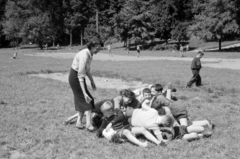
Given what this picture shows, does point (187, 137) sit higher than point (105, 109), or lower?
lower

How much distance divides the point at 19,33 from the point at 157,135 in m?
57.9

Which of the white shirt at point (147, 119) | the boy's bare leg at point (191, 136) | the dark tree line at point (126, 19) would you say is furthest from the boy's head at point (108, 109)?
the dark tree line at point (126, 19)

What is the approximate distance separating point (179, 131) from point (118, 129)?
3.61 ft

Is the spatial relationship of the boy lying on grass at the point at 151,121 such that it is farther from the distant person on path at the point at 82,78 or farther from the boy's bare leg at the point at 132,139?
the distant person on path at the point at 82,78

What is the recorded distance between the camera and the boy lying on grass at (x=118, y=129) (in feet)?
16.0

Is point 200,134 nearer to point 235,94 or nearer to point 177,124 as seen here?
point 177,124

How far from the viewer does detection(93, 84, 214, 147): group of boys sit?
16.3 ft

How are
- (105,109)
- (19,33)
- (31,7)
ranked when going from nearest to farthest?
1. (105,109)
2. (19,33)
3. (31,7)

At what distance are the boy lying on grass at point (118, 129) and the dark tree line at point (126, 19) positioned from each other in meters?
20.5

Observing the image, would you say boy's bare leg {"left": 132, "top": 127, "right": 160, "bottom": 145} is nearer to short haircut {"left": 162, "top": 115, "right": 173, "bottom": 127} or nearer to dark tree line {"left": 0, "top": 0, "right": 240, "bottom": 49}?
short haircut {"left": 162, "top": 115, "right": 173, "bottom": 127}

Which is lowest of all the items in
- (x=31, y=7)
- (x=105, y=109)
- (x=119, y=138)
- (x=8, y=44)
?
(x=119, y=138)

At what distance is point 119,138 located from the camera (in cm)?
499

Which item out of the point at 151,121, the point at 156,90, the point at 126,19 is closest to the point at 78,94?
the point at 151,121

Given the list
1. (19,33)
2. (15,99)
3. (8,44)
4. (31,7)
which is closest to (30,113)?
(15,99)
